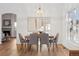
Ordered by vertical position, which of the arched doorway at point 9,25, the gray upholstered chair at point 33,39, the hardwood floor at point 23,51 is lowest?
the hardwood floor at point 23,51

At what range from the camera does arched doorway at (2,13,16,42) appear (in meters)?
2.61

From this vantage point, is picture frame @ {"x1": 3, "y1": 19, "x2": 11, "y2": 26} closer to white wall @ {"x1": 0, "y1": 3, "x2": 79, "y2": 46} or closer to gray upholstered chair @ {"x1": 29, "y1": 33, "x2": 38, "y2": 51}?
white wall @ {"x1": 0, "y1": 3, "x2": 79, "y2": 46}

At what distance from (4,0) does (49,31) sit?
82 centimetres

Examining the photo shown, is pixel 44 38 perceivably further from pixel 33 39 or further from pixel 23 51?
pixel 23 51

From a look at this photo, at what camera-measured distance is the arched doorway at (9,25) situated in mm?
2605

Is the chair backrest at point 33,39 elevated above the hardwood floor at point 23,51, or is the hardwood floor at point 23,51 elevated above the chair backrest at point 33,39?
the chair backrest at point 33,39

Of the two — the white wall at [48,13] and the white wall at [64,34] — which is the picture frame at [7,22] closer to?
the white wall at [48,13]

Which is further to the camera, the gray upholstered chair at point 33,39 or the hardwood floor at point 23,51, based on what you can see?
the gray upholstered chair at point 33,39

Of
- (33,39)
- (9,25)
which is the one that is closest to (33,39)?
(33,39)

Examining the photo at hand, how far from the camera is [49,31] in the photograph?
8.66 feet

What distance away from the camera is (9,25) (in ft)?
8.71

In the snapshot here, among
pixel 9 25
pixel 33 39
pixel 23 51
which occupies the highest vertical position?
pixel 9 25

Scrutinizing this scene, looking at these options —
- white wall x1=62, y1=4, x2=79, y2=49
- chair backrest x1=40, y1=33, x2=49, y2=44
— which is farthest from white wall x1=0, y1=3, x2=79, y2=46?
chair backrest x1=40, y1=33, x2=49, y2=44

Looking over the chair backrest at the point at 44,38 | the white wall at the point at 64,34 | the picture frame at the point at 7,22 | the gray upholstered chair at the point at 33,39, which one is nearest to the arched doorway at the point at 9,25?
the picture frame at the point at 7,22
